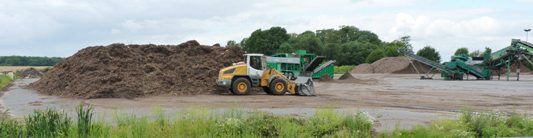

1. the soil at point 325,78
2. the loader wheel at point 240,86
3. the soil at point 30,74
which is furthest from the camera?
the soil at point 30,74

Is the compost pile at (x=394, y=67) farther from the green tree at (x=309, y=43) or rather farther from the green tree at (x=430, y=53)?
the green tree at (x=309, y=43)

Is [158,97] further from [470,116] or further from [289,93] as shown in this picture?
[470,116]

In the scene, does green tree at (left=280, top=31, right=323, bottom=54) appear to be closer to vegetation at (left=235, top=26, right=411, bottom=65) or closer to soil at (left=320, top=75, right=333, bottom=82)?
vegetation at (left=235, top=26, right=411, bottom=65)

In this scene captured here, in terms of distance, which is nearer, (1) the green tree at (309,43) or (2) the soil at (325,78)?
→ (2) the soil at (325,78)

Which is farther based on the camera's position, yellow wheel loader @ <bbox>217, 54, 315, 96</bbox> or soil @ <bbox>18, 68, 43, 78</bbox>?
soil @ <bbox>18, 68, 43, 78</bbox>

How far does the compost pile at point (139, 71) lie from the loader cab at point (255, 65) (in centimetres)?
275

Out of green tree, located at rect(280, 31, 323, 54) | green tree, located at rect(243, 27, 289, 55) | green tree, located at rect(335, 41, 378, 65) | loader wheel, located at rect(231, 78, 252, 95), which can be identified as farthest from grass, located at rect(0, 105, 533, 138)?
green tree, located at rect(335, 41, 378, 65)

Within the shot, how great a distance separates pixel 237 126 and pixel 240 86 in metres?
15.2

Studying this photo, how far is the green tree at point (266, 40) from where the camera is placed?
96.9 meters

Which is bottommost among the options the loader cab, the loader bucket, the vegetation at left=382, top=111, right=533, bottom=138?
the vegetation at left=382, top=111, right=533, bottom=138

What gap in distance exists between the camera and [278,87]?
81.7 feet

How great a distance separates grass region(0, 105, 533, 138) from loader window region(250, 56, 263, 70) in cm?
1402

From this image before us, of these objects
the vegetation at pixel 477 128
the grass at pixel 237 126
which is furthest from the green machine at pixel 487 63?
the grass at pixel 237 126

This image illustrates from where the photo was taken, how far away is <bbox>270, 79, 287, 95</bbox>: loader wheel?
81.5ft
